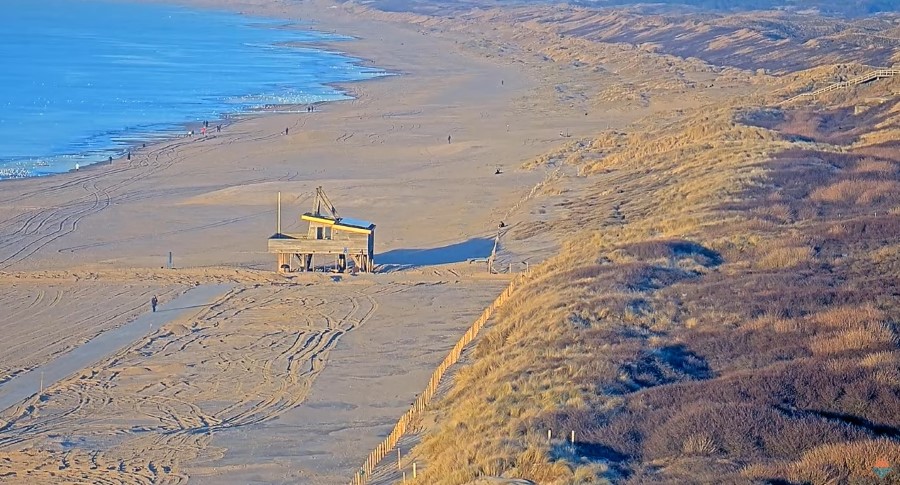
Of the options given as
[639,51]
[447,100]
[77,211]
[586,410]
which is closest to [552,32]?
[639,51]

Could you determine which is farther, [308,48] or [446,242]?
[308,48]

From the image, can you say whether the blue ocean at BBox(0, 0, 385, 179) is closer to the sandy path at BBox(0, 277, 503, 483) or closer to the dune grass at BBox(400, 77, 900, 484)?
the sandy path at BBox(0, 277, 503, 483)

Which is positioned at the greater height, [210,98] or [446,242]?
[210,98]

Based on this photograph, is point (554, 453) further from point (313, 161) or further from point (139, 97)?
point (139, 97)

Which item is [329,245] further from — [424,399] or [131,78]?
[131,78]

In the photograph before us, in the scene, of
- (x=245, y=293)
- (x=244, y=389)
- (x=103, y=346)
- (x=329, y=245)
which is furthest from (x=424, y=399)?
(x=329, y=245)

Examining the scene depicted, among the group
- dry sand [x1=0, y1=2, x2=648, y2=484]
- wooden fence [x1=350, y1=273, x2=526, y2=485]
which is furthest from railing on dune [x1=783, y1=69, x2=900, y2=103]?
wooden fence [x1=350, y1=273, x2=526, y2=485]

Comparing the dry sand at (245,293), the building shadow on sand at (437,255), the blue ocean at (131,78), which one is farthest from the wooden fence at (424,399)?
the blue ocean at (131,78)
